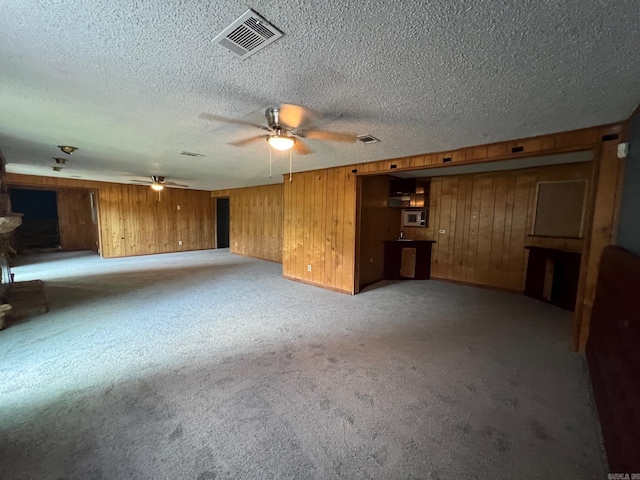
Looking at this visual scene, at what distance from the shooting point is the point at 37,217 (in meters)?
10.6

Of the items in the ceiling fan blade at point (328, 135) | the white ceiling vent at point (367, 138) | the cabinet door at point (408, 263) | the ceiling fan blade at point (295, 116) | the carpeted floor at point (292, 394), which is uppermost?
the white ceiling vent at point (367, 138)

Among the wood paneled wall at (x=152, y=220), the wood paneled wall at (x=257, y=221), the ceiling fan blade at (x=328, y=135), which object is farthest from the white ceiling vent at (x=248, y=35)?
the wood paneled wall at (x=152, y=220)

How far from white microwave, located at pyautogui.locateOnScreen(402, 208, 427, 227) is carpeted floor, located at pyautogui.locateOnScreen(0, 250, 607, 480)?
8.10 ft

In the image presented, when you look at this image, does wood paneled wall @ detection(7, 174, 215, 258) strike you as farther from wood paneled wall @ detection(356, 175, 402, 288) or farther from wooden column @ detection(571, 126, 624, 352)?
wooden column @ detection(571, 126, 624, 352)

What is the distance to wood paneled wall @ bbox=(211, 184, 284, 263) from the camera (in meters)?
7.72

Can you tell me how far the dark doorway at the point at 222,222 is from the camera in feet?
33.8

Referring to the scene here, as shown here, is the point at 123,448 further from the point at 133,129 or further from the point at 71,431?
the point at 133,129

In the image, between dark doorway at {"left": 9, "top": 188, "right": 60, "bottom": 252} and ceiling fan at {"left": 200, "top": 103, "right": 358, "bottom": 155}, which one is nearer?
ceiling fan at {"left": 200, "top": 103, "right": 358, "bottom": 155}

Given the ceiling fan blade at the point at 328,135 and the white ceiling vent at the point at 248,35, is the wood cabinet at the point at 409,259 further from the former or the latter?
the white ceiling vent at the point at 248,35

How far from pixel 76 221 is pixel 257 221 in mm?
7051

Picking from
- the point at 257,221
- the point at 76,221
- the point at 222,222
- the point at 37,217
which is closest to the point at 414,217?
the point at 257,221

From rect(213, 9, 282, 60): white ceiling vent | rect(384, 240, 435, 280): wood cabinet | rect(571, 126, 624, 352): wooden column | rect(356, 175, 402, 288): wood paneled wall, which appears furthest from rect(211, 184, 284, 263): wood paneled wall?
rect(571, 126, 624, 352): wooden column

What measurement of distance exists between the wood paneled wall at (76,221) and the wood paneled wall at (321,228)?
8090 millimetres

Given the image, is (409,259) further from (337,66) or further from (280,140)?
(337,66)
